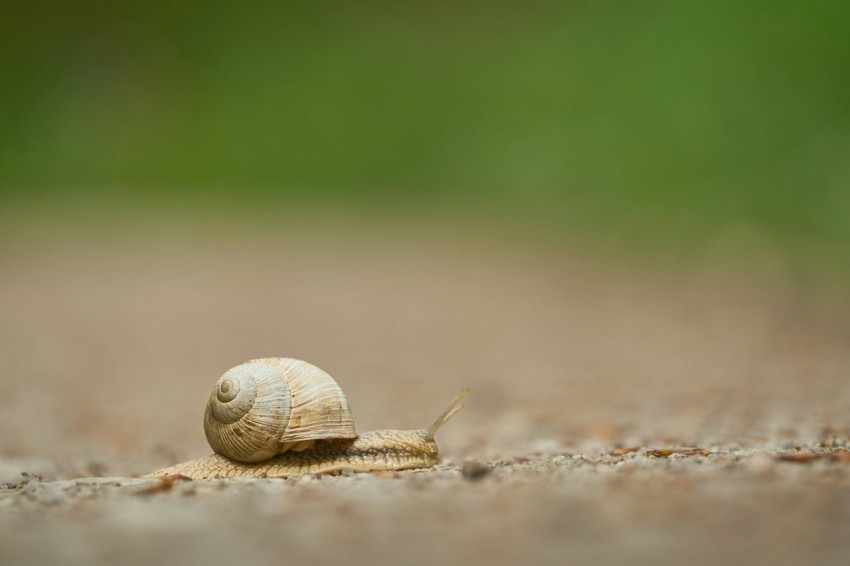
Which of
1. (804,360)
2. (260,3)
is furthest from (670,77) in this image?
(804,360)

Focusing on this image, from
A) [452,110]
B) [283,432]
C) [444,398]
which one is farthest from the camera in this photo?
Result: [452,110]

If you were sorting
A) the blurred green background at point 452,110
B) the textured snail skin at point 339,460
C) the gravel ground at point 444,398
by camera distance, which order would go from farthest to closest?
the blurred green background at point 452,110
the textured snail skin at point 339,460
the gravel ground at point 444,398

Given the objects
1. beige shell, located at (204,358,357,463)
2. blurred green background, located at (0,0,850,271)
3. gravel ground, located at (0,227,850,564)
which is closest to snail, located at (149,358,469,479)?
beige shell, located at (204,358,357,463)

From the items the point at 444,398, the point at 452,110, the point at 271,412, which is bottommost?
the point at 271,412

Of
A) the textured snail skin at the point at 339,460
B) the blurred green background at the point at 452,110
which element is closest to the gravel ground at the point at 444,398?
the textured snail skin at the point at 339,460

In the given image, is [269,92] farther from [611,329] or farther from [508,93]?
[611,329]

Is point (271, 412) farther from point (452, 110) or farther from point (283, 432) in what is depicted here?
point (452, 110)

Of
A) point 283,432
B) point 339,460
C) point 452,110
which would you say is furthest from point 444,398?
point 452,110

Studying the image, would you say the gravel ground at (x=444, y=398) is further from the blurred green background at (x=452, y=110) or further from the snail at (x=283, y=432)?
the blurred green background at (x=452, y=110)
